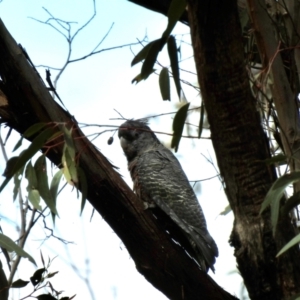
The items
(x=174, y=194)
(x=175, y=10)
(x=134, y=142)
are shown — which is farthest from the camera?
(x=134, y=142)

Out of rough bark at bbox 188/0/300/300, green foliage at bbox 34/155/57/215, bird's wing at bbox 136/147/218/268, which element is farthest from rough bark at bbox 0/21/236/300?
bird's wing at bbox 136/147/218/268

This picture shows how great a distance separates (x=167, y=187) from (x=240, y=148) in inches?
50.9

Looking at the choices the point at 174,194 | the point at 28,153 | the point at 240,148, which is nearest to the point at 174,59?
the point at 240,148

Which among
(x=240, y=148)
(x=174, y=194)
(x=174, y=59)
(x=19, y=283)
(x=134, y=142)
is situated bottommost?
(x=19, y=283)

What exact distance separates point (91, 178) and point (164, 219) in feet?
3.21

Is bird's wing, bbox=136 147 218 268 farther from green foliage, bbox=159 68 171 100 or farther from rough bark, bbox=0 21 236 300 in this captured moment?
green foliage, bbox=159 68 171 100

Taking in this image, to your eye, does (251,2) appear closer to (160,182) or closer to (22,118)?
(22,118)

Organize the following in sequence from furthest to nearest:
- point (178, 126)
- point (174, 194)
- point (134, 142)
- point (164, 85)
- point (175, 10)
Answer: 1. point (134, 142)
2. point (174, 194)
3. point (164, 85)
4. point (178, 126)
5. point (175, 10)

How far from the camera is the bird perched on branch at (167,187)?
2.55 m

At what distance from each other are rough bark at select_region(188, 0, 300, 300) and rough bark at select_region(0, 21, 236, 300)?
0.70ft

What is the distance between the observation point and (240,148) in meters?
1.77

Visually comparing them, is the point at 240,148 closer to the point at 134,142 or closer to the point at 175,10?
the point at 175,10

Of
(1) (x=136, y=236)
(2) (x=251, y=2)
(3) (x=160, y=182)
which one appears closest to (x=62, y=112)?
(1) (x=136, y=236)

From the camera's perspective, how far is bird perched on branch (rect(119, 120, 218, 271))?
2.55 metres
